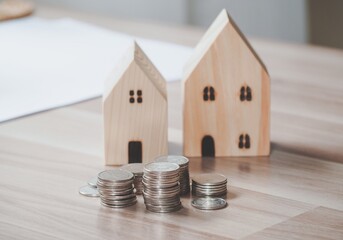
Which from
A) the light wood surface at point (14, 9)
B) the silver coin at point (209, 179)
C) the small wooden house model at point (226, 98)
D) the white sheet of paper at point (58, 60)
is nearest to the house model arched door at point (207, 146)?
the small wooden house model at point (226, 98)

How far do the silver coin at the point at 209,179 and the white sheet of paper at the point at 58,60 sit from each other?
1.52 feet

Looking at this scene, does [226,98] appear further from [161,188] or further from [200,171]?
[161,188]

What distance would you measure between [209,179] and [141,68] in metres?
0.19

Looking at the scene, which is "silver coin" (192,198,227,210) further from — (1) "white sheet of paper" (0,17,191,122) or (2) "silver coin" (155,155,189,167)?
(1) "white sheet of paper" (0,17,191,122)

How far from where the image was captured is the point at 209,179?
4.20 feet

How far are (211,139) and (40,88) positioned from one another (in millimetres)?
495

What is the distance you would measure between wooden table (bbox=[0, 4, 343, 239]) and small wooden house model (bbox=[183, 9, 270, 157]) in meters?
0.03

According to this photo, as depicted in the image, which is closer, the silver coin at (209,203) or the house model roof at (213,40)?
the silver coin at (209,203)

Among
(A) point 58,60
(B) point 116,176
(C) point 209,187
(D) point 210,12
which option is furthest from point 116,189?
(D) point 210,12

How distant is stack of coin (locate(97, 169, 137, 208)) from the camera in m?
1.22

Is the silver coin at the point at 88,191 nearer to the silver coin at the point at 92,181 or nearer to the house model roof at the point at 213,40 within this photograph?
the silver coin at the point at 92,181

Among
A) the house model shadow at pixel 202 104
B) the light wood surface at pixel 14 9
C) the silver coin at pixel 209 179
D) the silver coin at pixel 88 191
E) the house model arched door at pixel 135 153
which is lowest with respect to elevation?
the silver coin at pixel 88 191

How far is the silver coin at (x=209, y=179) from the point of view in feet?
4.14

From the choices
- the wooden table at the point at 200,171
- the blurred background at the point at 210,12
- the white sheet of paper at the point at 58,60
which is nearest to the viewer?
the wooden table at the point at 200,171
